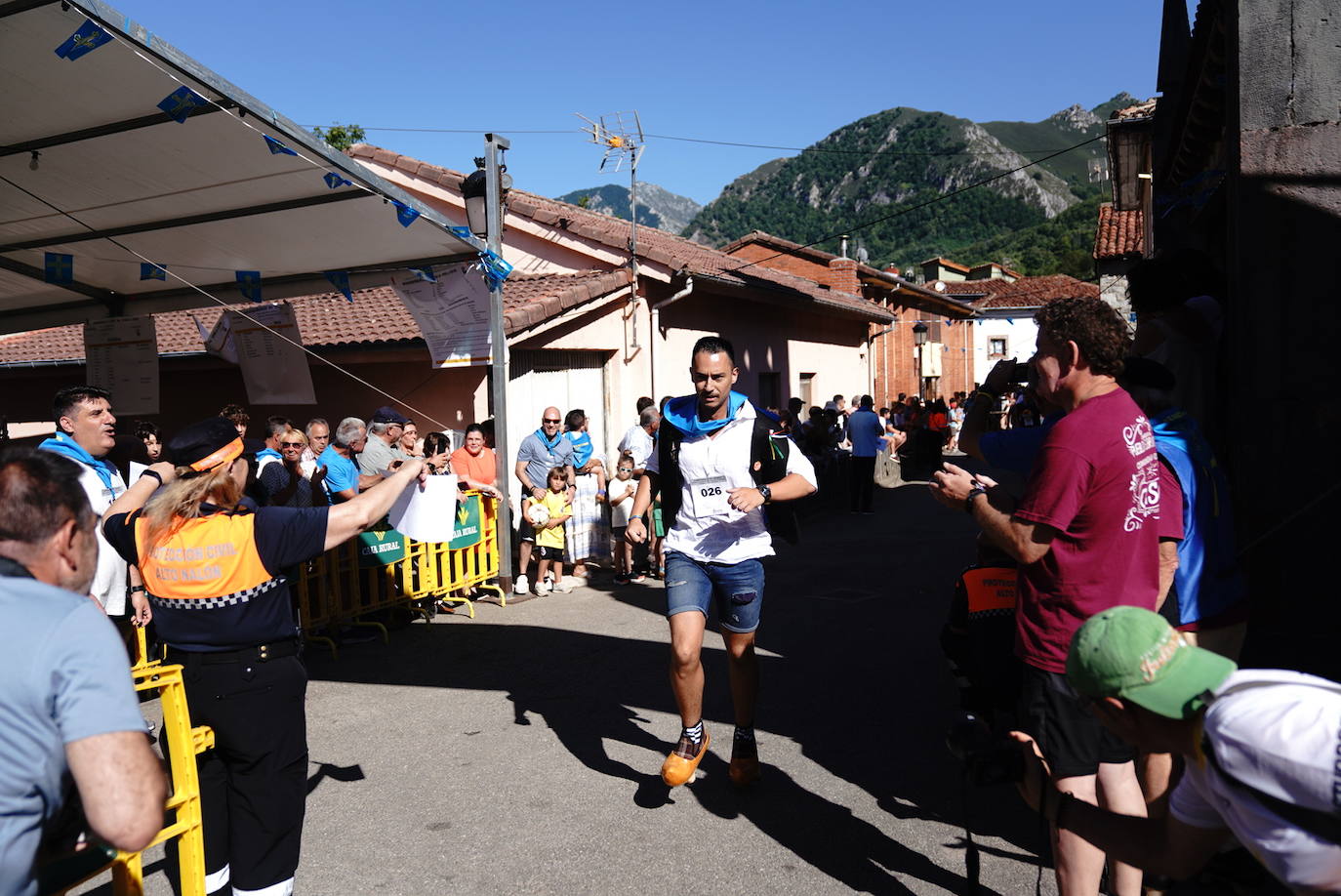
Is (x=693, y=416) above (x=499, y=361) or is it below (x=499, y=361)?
below

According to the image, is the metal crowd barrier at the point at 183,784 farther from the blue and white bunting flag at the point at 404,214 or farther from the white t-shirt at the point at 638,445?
the white t-shirt at the point at 638,445

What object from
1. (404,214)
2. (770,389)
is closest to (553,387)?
(404,214)

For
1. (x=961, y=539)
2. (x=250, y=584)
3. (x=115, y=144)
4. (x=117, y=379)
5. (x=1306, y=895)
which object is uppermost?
(x=115, y=144)

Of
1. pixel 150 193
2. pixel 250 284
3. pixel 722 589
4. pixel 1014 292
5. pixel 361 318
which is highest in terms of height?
pixel 1014 292

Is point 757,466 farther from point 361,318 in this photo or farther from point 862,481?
point 862,481

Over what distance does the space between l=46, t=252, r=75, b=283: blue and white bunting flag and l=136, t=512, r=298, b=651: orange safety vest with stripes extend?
6.67 m

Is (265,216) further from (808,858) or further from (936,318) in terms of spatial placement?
(936,318)

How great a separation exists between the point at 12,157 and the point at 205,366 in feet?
25.5

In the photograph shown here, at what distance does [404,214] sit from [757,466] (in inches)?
164

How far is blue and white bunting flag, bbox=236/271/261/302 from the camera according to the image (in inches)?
355

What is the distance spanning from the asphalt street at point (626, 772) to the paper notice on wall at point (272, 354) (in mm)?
2613

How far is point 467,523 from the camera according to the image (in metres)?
9.34

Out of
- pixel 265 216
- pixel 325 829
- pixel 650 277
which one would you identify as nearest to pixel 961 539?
pixel 650 277

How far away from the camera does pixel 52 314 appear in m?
9.95
